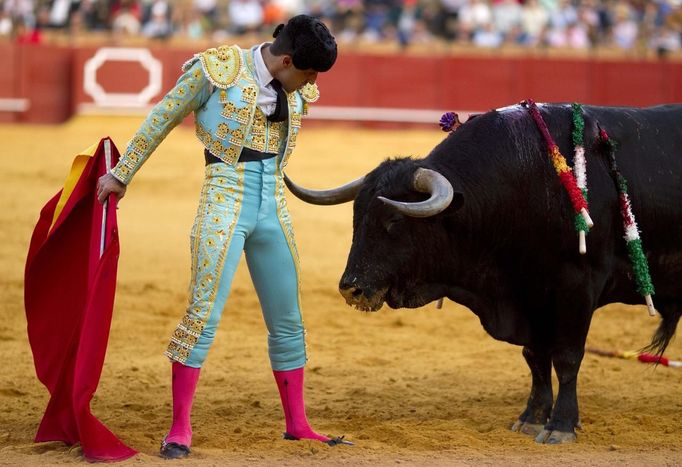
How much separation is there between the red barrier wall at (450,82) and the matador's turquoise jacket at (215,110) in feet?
40.3

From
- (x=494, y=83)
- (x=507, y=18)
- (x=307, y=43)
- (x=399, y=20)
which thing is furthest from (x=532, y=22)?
(x=307, y=43)

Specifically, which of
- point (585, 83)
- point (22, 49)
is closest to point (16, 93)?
point (22, 49)

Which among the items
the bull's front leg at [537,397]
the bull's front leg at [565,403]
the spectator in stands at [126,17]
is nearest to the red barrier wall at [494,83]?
the spectator in stands at [126,17]

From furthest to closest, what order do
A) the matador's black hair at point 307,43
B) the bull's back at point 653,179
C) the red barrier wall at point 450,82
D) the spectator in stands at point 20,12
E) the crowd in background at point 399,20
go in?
Result: the crowd in background at point 399,20
the spectator in stands at point 20,12
the red barrier wall at point 450,82
the bull's back at point 653,179
the matador's black hair at point 307,43

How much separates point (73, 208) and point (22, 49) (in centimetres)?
1226

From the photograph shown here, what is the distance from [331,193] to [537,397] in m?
1.18

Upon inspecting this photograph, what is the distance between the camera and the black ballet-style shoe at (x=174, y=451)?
13.1 ft

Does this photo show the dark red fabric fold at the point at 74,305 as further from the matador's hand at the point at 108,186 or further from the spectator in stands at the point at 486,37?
the spectator in stands at the point at 486,37

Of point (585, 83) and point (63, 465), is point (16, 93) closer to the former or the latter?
point (585, 83)

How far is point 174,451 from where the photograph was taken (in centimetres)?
399

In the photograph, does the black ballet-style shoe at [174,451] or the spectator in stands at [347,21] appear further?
the spectator in stands at [347,21]

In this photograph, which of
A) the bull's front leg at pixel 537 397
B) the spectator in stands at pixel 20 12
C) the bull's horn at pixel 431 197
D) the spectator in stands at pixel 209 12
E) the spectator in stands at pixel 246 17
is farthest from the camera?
the spectator in stands at pixel 209 12

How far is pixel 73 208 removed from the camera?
Result: 4.34 m

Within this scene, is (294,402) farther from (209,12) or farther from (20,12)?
(209,12)
